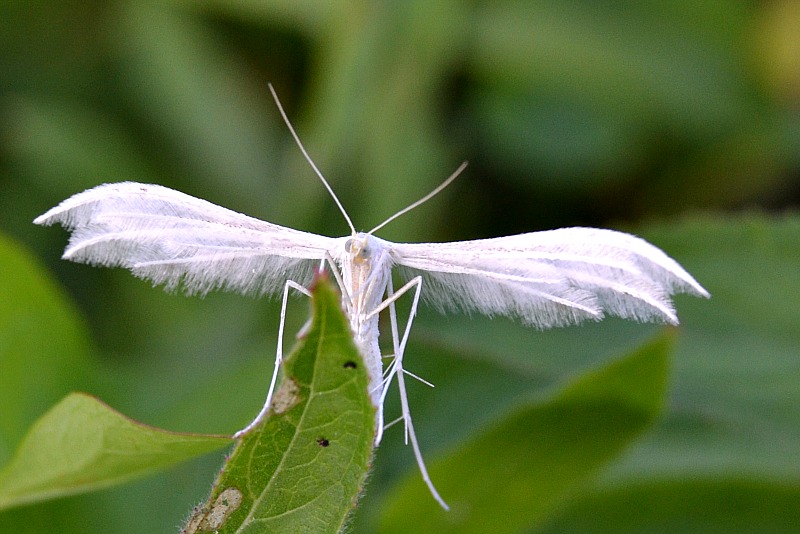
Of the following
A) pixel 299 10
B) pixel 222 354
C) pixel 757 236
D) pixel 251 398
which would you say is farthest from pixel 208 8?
pixel 757 236

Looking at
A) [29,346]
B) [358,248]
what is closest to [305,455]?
[358,248]

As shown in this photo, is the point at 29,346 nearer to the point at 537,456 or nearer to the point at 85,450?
the point at 85,450

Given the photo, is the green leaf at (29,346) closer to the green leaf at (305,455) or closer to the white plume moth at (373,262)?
the white plume moth at (373,262)

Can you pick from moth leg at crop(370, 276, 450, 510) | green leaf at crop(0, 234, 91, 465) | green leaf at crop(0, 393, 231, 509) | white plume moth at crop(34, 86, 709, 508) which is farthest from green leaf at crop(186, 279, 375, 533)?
green leaf at crop(0, 234, 91, 465)

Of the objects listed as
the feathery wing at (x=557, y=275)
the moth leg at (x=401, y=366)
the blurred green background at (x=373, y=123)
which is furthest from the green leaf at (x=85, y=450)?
the blurred green background at (x=373, y=123)

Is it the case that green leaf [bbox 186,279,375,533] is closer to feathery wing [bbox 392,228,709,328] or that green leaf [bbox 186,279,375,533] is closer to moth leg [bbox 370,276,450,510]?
moth leg [bbox 370,276,450,510]

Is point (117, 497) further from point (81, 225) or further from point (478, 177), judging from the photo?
point (478, 177)
